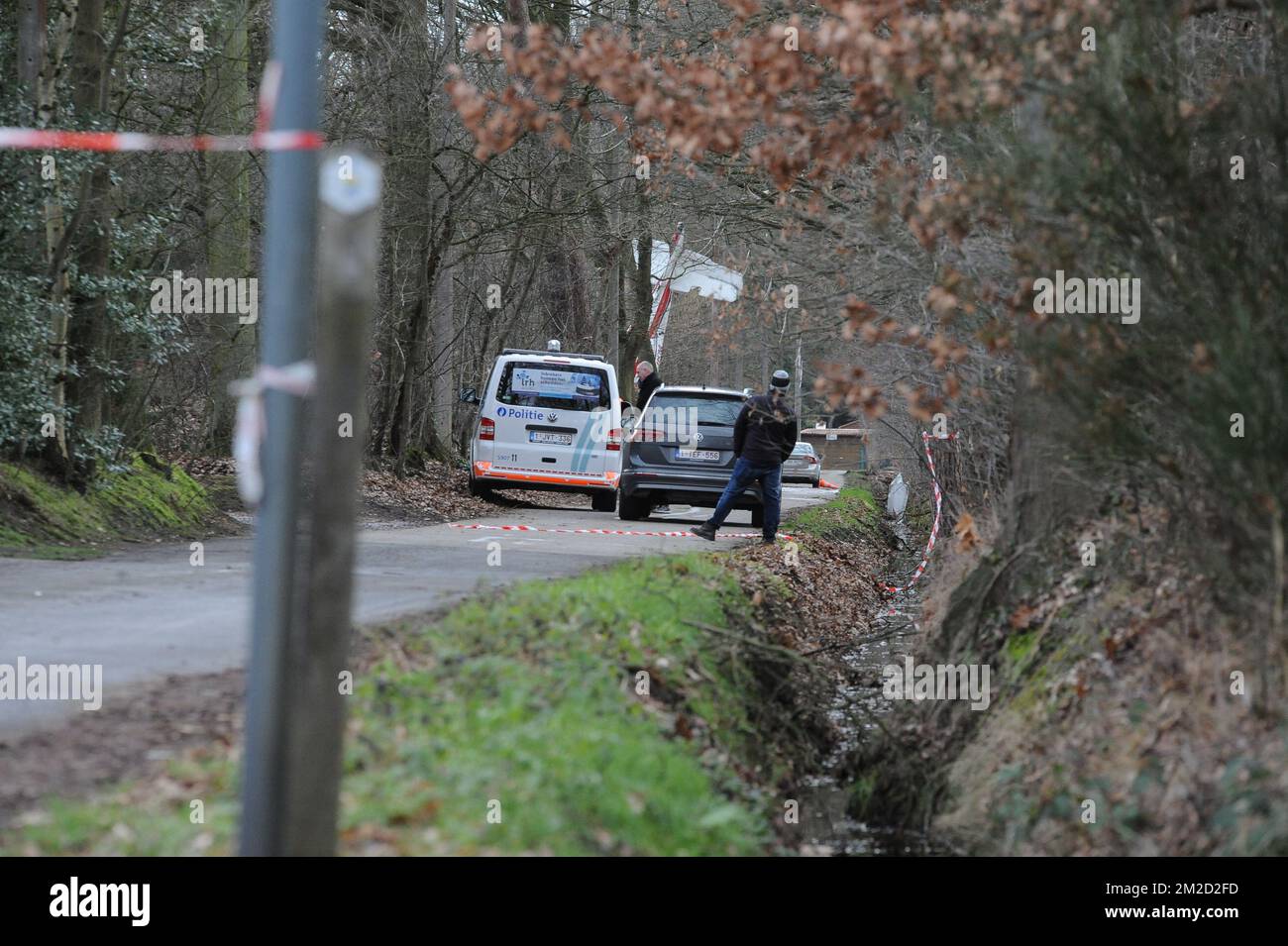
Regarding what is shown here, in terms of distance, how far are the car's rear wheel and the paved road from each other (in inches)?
118

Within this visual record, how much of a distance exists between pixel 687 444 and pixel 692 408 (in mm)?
494

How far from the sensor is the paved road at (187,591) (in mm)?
8367

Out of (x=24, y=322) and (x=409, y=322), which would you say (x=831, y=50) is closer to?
(x=24, y=322)

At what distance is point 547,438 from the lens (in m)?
24.0

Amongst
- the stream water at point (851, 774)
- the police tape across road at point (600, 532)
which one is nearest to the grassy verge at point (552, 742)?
the stream water at point (851, 774)

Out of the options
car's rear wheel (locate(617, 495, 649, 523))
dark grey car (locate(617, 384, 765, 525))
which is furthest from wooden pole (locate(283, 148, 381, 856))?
car's rear wheel (locate(617, 495, 649, 523))

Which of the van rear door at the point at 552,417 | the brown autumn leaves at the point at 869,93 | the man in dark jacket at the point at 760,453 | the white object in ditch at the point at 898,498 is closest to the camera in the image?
the brown autumn leaves at the point at 869,93

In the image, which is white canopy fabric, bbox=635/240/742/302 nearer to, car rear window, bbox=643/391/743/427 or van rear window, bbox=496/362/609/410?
van rear window, bbox=496/362/609/410

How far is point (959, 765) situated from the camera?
9234 millimetres

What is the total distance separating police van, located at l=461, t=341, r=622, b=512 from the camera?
23922 millimetres

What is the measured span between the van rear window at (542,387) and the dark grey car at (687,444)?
2.90m

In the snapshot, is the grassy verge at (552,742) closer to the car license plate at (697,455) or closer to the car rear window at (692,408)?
the car license plate at (697,455)

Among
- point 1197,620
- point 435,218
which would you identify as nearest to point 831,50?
point 1197,620
